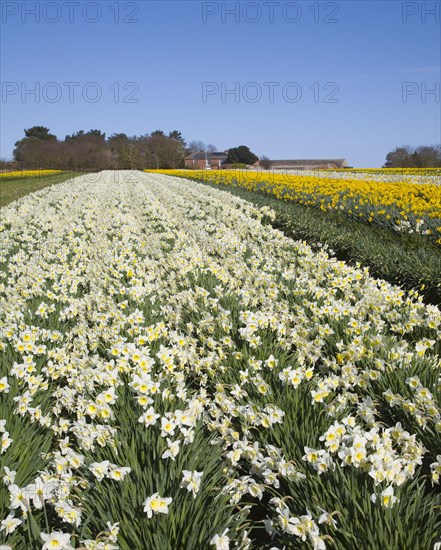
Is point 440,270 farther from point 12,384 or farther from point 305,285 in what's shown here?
point 12,384

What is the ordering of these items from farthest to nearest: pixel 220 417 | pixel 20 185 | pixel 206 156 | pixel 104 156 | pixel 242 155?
1. pixel 206 156
2. pixel 242 155
3. pixel 104 156
4. pixel 20 185
5. pixel 220 417

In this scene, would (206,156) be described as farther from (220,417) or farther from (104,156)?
(220,417)

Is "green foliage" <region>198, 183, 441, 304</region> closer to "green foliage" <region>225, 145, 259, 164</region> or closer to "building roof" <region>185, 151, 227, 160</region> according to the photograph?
"green foliage" <region>225, 145, 259, 164</region>

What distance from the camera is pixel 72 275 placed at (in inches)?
249


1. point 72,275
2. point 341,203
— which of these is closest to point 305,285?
point 72,275

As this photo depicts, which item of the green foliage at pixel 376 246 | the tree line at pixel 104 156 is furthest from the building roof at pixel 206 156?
the green foliage at pixel 376 246

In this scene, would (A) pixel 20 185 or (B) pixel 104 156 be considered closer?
(A) pixel 20 185

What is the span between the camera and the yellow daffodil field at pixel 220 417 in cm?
222

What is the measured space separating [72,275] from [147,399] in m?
3.81

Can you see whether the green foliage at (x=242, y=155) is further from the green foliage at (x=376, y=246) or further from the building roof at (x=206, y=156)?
the green foliage at (x=376, y=246)

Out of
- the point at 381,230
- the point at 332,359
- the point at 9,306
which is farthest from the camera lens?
the point at 381,230

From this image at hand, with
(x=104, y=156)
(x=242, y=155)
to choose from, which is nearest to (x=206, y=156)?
(x=242, y=155)

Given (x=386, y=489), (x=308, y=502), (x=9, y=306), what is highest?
(x=9, y=306)

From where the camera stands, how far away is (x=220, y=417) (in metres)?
3.38
